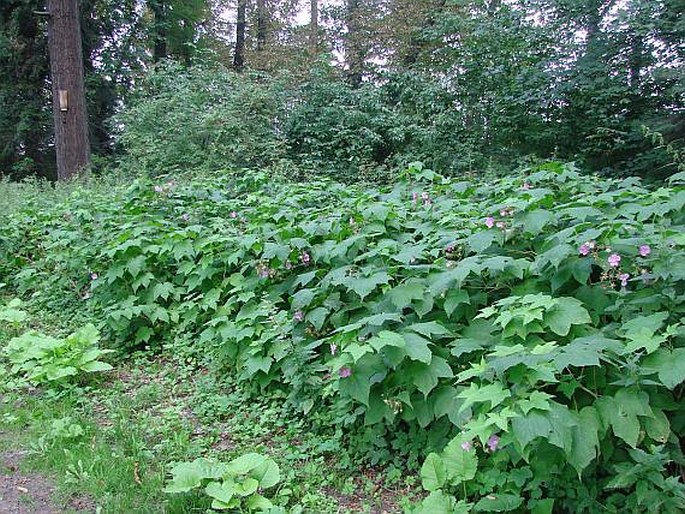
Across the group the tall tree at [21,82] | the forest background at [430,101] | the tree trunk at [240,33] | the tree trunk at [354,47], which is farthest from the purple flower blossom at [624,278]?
the tree trunk at [240,33]

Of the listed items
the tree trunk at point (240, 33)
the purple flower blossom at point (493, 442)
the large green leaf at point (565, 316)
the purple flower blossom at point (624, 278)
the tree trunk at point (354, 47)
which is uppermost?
the tree trunk at point (240, 33)

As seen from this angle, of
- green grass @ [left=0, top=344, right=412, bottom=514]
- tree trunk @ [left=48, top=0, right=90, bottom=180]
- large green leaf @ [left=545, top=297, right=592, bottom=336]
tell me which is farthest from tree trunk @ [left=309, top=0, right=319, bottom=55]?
large green leaf @ [left=545, top=297, right=592, bottom=336]

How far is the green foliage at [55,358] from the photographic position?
11.8ft

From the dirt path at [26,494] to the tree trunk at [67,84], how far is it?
8.74 m

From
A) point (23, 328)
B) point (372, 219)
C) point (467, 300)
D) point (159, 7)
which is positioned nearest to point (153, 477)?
point (467, 300)

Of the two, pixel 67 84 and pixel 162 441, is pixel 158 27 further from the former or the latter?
pixel 162 441

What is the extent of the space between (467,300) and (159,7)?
18.9 m

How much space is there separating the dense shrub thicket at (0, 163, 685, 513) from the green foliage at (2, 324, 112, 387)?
32 cm

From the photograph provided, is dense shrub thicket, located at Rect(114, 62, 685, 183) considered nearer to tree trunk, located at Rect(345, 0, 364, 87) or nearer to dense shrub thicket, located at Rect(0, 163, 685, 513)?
tree trunk, located at Rect(345, 0, 364, 87)

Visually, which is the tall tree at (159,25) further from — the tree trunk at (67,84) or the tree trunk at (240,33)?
the tree trunk at (67,84)

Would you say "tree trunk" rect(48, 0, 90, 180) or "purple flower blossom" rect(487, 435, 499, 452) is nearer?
"purple flower blossom" rect(487, 435, 499, 452)

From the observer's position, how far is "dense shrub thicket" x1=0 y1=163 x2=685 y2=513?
2.04 m

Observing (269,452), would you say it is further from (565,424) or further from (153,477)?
(565,424)

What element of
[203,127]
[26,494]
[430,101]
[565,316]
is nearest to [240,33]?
[430,101]
